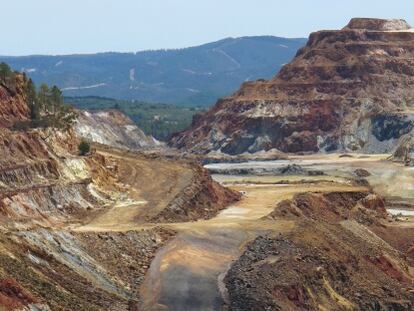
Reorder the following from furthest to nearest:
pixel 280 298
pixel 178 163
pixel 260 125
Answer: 1. pixel 260 125
2. pixel 178 163
3. pixel 280 298

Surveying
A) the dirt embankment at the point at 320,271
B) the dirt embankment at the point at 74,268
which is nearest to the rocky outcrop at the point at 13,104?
the dirt embankment at the point at 320,271

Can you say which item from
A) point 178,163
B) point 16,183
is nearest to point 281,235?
point 16,183

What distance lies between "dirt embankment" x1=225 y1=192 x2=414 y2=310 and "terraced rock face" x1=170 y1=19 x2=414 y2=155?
89934 mm

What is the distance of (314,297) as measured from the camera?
47.3 meters

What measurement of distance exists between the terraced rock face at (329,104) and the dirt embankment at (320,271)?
3541 inches

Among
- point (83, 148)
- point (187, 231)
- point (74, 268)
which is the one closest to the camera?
point (74, 268)

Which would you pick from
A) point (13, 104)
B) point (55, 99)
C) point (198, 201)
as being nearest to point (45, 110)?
point (55, 99)

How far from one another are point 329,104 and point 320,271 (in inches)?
4760

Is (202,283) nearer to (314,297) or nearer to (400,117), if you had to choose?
(314,297)

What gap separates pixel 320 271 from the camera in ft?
165

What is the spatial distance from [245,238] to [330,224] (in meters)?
12.0

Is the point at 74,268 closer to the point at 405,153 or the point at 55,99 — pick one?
the point at 55,99

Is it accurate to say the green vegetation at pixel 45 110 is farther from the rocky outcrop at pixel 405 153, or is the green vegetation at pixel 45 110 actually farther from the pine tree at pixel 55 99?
the rocky outcrop at pixel 405 153

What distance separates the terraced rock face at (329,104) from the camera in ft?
529
